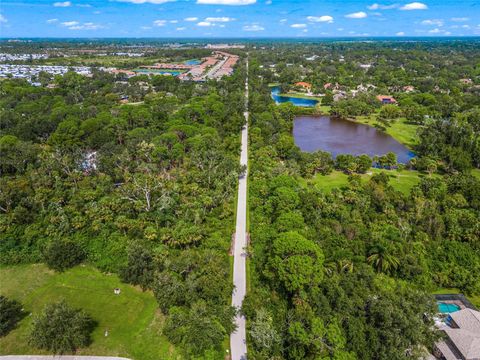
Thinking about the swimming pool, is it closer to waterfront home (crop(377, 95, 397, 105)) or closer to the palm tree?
the palm tree

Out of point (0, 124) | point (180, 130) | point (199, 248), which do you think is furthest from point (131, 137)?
point (199, 248)

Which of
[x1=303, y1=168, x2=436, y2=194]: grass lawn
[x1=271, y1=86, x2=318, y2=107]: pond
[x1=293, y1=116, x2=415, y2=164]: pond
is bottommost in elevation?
[x1=303, y1=168, x2=436, y2=194]: grass lawn

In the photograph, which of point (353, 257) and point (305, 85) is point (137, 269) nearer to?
point (353, 257)

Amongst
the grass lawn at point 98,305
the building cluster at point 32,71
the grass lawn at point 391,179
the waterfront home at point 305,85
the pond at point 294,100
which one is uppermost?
the building cluster at point 32,71

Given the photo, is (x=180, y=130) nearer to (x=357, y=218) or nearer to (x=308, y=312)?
(x=357, y=218)

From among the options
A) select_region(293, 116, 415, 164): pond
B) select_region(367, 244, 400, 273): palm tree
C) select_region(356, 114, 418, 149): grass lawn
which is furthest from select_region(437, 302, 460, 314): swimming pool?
select_region(356, 114, 418, 149): grass lawn

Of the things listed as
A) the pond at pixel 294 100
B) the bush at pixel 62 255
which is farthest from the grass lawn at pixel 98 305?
the pond at pixel 294 100

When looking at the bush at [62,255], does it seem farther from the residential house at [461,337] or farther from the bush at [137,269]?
the residential house at [461,337]
